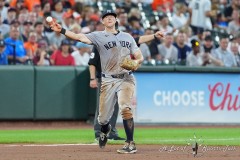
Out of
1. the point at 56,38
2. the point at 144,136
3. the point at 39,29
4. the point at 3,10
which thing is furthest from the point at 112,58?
the point at 3,10

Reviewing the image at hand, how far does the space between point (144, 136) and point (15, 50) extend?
4760 mm

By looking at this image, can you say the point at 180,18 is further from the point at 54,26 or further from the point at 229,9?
the point at 54,26

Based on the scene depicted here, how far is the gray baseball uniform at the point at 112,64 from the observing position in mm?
11625

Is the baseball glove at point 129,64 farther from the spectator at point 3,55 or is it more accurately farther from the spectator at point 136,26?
the spectator at point 136,26

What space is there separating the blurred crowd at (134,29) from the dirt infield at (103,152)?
641 cm

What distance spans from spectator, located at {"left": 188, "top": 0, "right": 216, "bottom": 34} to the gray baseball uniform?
11399 millimetres

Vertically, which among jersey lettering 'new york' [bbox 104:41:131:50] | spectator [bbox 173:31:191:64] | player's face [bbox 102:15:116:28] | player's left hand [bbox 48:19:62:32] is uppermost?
player's face [bbox 102:15:116:28]

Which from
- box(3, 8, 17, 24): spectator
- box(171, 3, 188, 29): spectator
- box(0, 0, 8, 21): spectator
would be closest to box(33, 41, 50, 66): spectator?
box(3, 8, 17, 24): spectator

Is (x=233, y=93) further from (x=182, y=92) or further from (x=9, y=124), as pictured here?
(x=9, y=124)

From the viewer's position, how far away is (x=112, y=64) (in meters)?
11.6

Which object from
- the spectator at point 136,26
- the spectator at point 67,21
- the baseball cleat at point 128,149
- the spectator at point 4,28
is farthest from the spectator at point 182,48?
the baseball cleat at point 128,149

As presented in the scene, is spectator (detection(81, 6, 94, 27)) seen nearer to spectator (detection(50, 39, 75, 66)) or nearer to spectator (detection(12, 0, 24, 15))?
spectator (detection(12, 0, 24, 15))

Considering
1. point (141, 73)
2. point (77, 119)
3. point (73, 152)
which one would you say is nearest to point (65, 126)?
point (77, 119)

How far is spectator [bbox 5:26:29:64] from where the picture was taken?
61.4 ft
